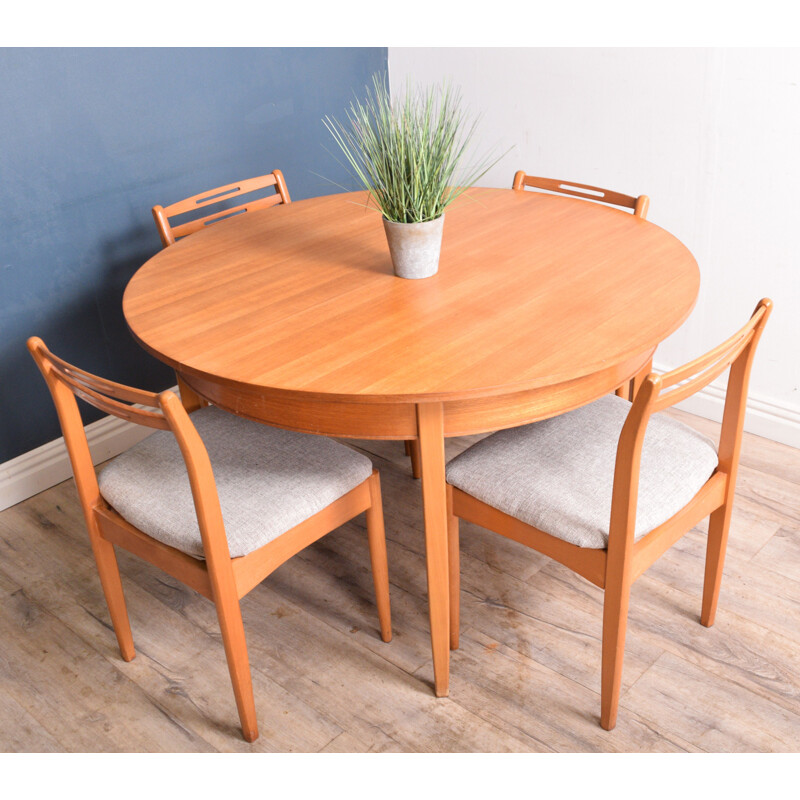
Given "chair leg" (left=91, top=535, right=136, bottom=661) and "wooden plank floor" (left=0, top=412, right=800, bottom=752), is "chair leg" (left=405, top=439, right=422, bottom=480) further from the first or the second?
"chair leg" (left=91, top=535, right=136, bottom=661)

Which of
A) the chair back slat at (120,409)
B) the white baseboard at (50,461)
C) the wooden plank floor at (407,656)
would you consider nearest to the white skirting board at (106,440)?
the white baseboard at (50,461)

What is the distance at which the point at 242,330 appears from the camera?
1.67 m

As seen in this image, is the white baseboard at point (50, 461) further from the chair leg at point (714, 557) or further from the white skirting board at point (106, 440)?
the chair leg at point (714, 557)

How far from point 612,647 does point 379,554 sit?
55 centimetres

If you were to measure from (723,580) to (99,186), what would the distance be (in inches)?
81.4

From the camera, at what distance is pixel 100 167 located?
247 cm

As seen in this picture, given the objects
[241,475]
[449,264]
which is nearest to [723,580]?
[449,264]

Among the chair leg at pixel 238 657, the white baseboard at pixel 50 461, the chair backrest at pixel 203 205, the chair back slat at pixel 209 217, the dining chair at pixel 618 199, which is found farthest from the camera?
the white baseboard at pixel 50 461

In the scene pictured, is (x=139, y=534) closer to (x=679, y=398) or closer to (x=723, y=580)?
(x=679, y=398)

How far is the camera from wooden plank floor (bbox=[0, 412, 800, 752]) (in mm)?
1746

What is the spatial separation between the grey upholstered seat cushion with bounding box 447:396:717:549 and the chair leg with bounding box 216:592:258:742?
0.50 meters

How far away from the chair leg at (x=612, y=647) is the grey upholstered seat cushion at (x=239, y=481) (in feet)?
1.84

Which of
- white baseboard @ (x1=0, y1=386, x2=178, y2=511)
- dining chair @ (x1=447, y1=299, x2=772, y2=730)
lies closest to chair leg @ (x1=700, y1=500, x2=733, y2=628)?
dining chair @ (x1=447, y1=299, x2=772, y2=730)

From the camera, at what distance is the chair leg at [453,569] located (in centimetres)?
179
